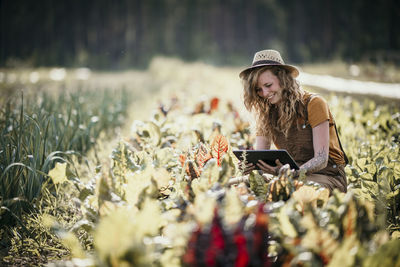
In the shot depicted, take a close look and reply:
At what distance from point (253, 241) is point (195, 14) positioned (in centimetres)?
4599

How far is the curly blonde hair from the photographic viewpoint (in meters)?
2.63

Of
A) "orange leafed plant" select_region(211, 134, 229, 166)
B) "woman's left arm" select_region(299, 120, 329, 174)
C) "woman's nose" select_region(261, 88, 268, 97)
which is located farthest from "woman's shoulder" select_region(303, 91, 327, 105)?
"orange leafed plant" select_region(211, 134, 229, 166)

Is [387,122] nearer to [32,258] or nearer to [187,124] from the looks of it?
[187,124]

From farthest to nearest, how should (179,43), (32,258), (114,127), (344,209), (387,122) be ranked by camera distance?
(179,43), (114,127), (387,122), (32,258), (344,209)

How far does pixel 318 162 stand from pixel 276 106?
0.53 meters

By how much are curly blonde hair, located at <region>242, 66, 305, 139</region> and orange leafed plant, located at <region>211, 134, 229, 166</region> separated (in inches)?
24.8

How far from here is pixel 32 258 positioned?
204cm

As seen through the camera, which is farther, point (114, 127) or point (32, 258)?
point (114, 127)

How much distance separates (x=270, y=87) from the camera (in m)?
2.69

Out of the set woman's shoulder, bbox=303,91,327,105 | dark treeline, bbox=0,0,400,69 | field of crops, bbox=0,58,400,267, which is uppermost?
dark treeline, bbox=0,0,400,69

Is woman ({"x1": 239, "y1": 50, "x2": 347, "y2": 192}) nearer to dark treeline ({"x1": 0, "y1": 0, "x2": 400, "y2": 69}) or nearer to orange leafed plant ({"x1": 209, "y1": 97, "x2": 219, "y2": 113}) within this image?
orange leafed plant ({"x1": 209, "y1": 97, "x2": 219, "y2": 113})

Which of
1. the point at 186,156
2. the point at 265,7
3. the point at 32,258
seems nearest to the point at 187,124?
the point at 186,156

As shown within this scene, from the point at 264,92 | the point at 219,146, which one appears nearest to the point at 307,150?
the point at 264,92

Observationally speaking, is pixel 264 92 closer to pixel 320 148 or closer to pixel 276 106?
pixel 276 106
